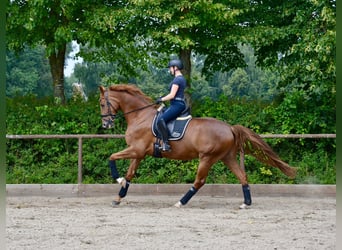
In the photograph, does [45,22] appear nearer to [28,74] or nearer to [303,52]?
[303,52]

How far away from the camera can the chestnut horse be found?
29.7 feet

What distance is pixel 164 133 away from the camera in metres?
9.02

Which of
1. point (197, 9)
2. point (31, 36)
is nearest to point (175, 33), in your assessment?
point (197, 9)

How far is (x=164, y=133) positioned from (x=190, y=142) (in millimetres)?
461

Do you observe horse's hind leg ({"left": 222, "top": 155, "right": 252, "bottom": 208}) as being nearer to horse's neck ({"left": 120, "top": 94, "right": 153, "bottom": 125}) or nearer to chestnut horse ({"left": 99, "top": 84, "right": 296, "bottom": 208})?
chestnut horse ({"left": 99, "top": 84, "right": 296, "bottom": 208})

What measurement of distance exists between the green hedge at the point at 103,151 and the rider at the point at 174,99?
10.1ft

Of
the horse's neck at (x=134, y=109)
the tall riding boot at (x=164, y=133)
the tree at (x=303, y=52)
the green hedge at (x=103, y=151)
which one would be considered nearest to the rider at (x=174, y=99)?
the tall riding boot at (x=164, y=133)

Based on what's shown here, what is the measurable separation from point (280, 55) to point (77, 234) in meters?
9.78

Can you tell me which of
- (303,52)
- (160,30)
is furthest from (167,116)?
(303,52)

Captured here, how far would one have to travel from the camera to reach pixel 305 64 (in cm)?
1252

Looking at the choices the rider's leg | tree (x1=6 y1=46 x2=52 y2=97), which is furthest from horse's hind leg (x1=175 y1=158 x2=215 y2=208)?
tree (x1=6 y1=46 x2=52 y2=97)

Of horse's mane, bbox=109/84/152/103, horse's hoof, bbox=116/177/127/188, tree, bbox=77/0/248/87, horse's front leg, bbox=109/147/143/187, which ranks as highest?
tree, bbox=77/0/248/87

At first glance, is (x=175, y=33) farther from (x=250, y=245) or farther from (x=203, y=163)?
(x=250, y=245)

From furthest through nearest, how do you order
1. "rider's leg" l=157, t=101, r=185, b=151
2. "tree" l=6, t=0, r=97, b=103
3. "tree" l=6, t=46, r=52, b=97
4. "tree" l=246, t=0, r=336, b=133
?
"tree" l=6, t=46, r=52, b=97, "tree" l=6, t=0, r=97, b=103, "tree" l=246, t=0, r=336, b=133, "rider's leg" l=157, t=101, r=185, b=151
